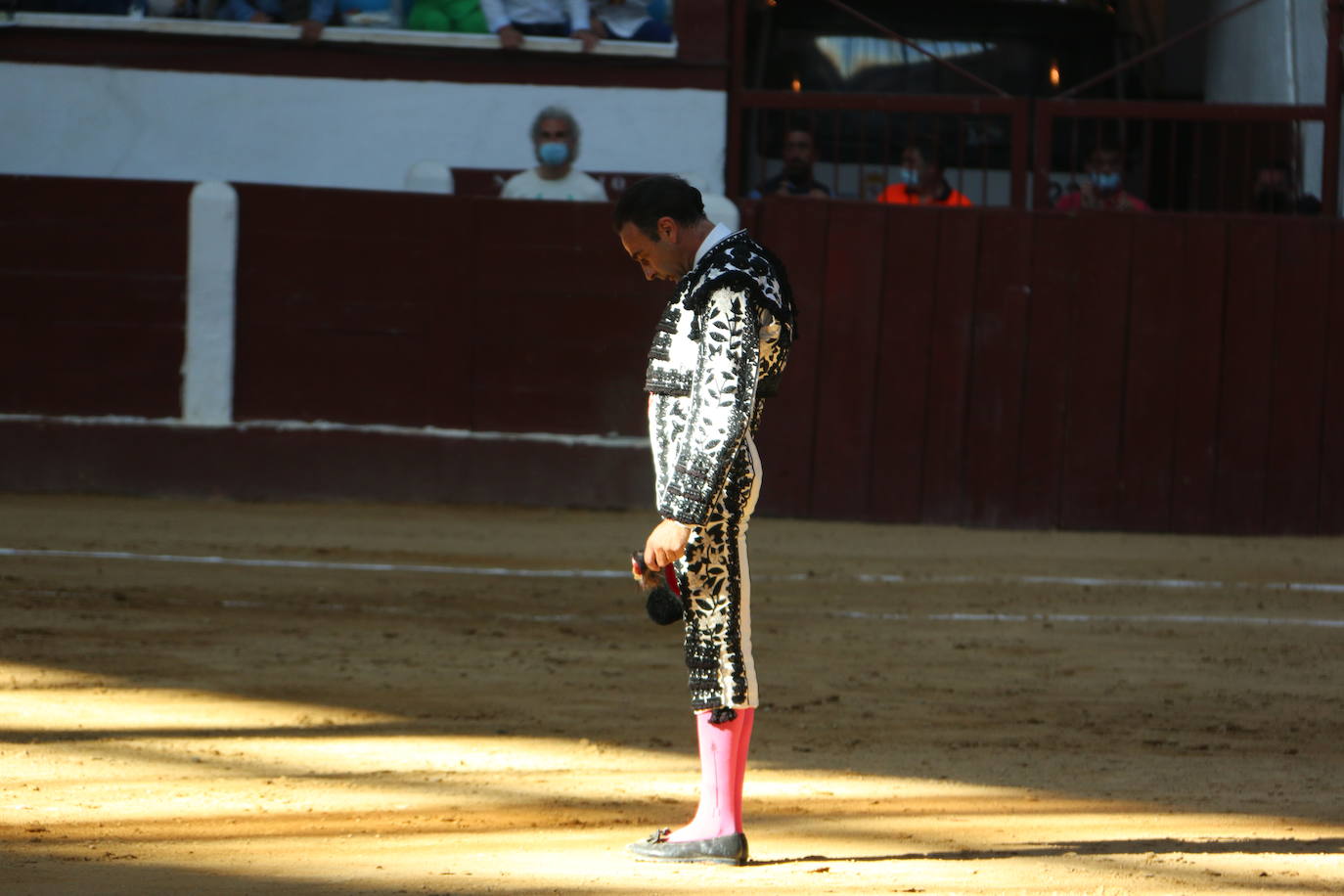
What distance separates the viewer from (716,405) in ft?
10.5

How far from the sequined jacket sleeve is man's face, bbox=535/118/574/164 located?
6.46m

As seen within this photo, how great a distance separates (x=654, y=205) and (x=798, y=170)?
20.9 ft

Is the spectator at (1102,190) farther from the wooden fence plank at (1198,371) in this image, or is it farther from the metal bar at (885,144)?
the metal bar at (885,144)

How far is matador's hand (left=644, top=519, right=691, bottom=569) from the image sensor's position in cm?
323

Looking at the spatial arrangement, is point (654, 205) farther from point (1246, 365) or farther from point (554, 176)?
point (1246, 365)

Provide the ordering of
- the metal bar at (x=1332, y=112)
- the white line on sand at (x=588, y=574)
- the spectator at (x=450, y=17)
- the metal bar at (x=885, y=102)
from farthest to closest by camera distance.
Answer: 1. the spectator at (x=450, y=17)
2. the metal bar at (x=885, y=102)
3. the metal bar at (x=1332, y=112)
4. the white line on sand at (x=588, y=574)

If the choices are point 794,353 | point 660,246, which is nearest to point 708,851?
point 660,246

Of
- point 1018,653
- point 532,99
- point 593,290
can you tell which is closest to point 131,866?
point 1018,653

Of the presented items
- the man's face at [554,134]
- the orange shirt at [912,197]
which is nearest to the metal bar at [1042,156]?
the orange shirt at [912,197]

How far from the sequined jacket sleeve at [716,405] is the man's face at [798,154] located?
645cm

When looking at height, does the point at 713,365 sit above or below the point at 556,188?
below

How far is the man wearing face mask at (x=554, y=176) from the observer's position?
9.44 meters

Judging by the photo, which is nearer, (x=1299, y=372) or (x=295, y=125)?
(x=1299, y=372)

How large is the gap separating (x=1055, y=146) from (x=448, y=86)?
3425 millimetres
